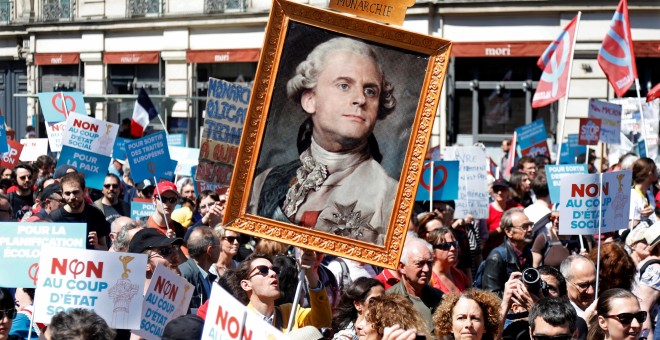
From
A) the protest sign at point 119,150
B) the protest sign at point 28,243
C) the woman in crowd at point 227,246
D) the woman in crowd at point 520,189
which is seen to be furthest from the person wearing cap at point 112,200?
the protest sign at point 119,150

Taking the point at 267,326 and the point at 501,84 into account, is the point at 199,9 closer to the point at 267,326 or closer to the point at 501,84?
the point at 501,84

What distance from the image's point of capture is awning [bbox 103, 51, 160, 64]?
3312 cm

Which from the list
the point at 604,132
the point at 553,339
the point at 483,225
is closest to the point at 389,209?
the point at 553,339

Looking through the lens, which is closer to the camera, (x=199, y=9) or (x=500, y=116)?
(x=500, y=116)

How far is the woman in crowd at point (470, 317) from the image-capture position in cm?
666

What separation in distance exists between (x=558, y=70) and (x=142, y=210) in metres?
7.77

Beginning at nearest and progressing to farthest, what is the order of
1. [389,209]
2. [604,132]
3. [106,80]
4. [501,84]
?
[389,209] → [604,132] → [501,84] → [106,80]

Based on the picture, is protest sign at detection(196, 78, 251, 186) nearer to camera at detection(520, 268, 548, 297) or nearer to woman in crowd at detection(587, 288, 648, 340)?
camera at detection(520, 268, 548, 297)

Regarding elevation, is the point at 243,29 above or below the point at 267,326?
above

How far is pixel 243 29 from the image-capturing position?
31.8 m

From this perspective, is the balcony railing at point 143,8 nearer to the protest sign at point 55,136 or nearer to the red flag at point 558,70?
the protest sign at point 55,136

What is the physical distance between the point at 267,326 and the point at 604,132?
12.8 m

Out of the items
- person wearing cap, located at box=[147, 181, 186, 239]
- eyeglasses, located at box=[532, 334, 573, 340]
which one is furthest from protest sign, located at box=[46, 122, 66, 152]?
eyeglasses, located at box=[532, 334, 573, 340]

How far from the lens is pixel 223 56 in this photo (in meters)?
31.6
